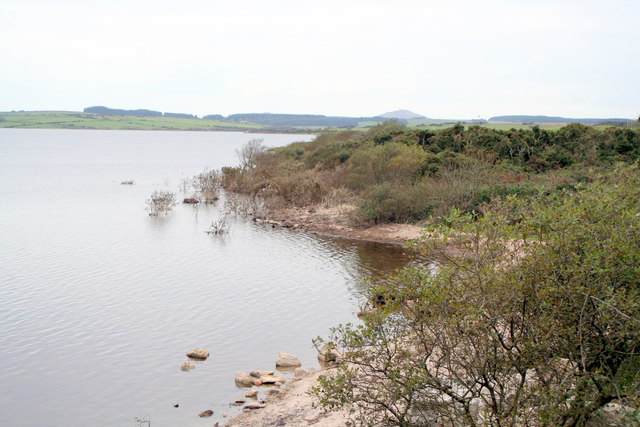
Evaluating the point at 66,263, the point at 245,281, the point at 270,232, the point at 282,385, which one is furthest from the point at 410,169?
the point at 282,385

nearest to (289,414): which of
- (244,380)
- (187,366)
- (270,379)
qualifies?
(270,379)

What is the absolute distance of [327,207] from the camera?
4366 cm

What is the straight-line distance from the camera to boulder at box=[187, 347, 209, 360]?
691 inches

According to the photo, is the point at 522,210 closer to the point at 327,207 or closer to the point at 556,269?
the point at 556,269

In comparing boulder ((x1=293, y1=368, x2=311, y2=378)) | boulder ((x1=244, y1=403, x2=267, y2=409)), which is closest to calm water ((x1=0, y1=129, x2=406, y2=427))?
boulder ((x1=244, y1=403, x2=267, y2=409))

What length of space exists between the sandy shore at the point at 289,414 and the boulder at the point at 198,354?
3.45 meters

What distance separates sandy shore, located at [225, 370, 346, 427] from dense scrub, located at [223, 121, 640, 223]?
2127 centimetres

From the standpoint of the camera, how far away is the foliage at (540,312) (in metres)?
8.00

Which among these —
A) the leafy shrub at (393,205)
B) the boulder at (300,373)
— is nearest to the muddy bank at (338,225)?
the leafy shrub at (393,205)

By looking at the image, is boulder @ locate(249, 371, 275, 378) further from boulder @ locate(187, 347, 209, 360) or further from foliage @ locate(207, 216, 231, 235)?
foliage @ locate(207, 216, 231, 235)

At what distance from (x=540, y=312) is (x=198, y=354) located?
38.2 feet

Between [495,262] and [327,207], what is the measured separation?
34.2 m

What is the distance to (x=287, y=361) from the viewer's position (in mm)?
17234

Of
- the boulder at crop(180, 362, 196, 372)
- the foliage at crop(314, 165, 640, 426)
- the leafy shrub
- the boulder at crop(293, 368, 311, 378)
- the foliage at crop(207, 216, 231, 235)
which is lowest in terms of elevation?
the foliage at crop(207, 216, 231, 235)
